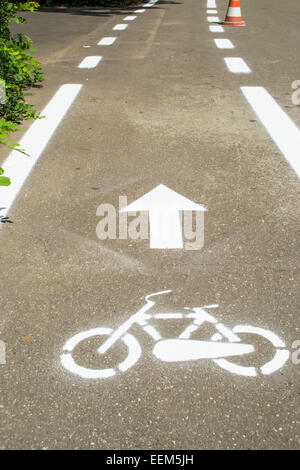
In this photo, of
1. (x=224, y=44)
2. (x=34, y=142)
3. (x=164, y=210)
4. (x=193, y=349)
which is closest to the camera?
(x=193, y=349)

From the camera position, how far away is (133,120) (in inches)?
276

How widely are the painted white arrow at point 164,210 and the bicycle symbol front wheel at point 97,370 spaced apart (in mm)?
1102

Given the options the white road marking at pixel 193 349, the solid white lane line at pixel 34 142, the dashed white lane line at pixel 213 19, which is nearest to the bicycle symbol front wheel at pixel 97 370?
the white road marking at pixel 193 349

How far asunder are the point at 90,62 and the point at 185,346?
846cm

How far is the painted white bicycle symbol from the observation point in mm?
2922

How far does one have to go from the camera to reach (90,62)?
10.6 m

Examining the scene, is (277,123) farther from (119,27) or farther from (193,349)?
(119,27)

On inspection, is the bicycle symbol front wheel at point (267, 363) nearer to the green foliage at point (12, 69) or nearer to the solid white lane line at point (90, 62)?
the green foliage at point (12, 69)

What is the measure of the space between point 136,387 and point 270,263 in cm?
149

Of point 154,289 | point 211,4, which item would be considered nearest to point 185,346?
point 154,289

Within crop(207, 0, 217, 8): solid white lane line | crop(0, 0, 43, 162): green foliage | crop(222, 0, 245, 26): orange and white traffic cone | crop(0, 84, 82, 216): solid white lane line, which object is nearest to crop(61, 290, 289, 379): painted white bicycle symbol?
crop(0, 84, 82, 216): solid white lane line

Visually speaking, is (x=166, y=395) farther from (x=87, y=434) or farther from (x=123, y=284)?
(x=123, y=284)

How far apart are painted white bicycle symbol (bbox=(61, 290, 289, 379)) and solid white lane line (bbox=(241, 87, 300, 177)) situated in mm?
2637

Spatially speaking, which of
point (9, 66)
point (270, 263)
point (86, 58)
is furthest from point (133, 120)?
point (86, 58)
